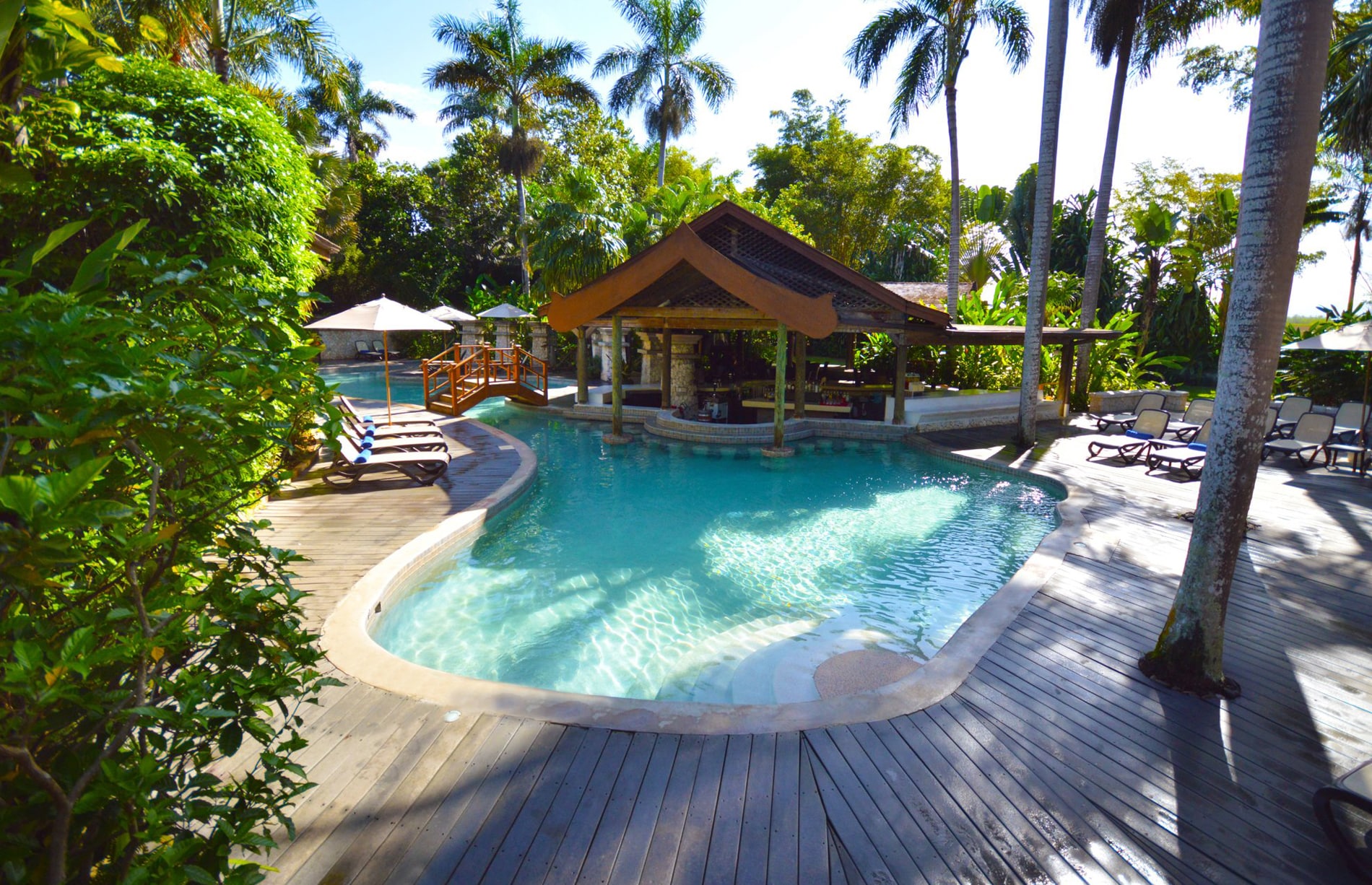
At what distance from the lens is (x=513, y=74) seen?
26766mm

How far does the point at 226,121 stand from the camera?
6480 millimetres

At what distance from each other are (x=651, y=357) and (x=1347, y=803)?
1773 centimetres

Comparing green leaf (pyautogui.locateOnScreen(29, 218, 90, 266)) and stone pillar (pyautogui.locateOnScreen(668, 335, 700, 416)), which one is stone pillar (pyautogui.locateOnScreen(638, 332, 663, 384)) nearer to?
stone pillar (pyautogui.locateOnScreen(668, 335, 700, 416))

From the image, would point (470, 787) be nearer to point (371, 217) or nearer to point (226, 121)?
point (226, 121)

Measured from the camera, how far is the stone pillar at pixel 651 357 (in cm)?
1909

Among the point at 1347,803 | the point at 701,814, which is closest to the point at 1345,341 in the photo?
the point at 1347,803

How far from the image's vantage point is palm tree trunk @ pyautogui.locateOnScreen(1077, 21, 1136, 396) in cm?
1595

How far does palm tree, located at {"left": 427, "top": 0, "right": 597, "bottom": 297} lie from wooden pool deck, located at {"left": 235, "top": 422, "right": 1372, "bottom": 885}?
2501cm

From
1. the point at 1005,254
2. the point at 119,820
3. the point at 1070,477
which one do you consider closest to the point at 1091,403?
the point at 1070,477

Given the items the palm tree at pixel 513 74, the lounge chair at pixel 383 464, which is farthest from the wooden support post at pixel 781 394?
the palm tree at pixel 513 74

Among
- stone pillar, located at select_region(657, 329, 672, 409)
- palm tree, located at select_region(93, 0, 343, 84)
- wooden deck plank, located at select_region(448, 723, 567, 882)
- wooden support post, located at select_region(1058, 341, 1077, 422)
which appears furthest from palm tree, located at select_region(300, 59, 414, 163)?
wooden deck plank, located at select_region(448, 723, 567, 882)

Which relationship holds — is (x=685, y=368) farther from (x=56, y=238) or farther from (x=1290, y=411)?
(x=56, y=238)

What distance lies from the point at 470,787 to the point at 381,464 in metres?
7.12

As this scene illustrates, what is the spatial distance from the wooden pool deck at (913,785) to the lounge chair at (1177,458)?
233 inches
